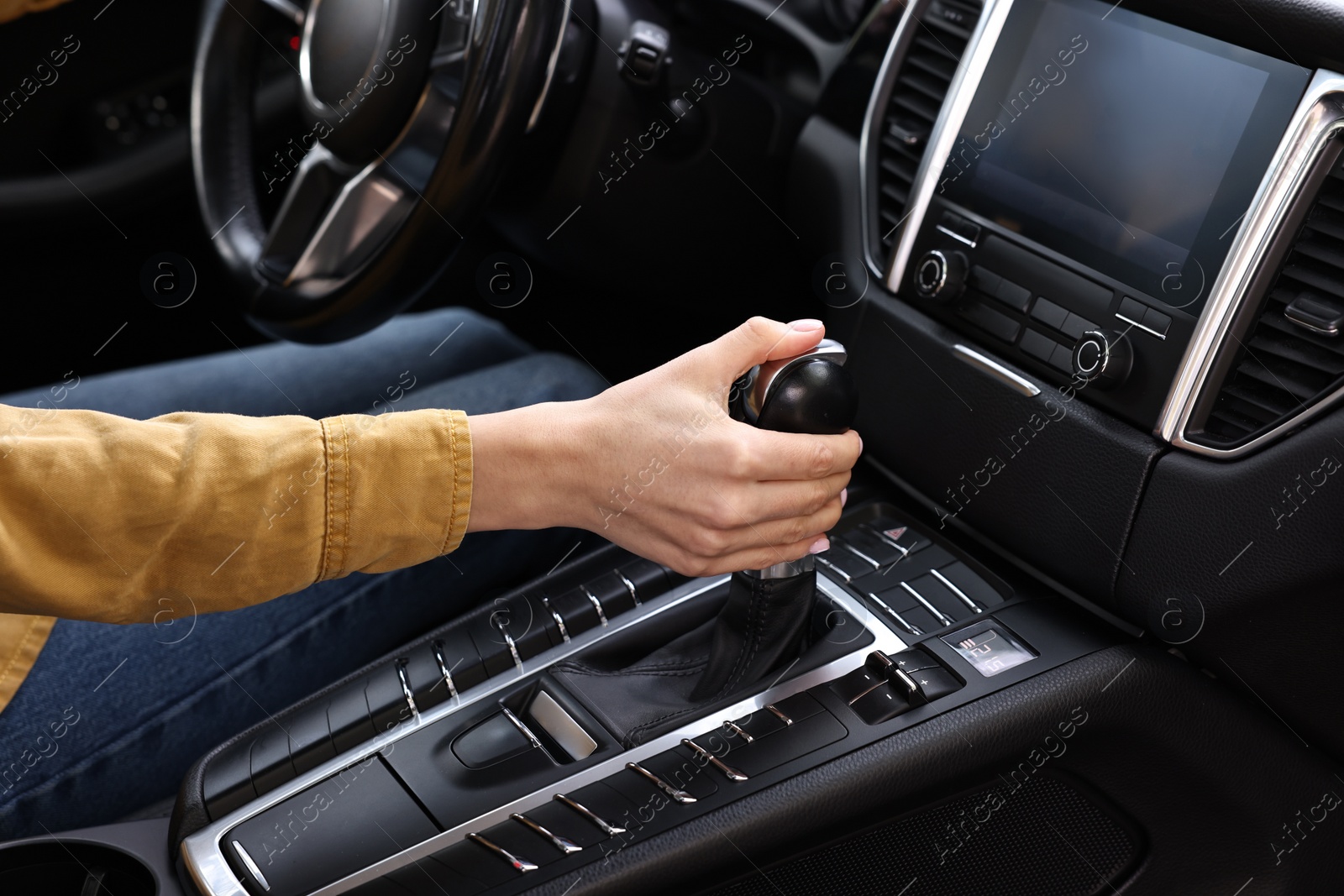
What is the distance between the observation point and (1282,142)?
0.68 m

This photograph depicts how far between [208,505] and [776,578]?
0.38 meters

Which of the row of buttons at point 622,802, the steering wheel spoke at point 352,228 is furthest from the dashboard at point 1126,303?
the steering wheel spoke at point 352,228

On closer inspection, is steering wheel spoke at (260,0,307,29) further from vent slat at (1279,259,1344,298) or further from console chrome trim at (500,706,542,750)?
vent slat at (1279,259,1344,298)

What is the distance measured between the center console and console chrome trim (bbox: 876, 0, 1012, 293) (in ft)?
0.84

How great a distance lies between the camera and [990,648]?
822 millimetres

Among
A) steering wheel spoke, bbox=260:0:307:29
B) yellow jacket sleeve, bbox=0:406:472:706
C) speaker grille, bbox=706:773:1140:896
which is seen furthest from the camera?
steering wheel spoke, bbox=260:0:307:29

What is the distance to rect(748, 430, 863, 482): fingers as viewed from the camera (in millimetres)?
702

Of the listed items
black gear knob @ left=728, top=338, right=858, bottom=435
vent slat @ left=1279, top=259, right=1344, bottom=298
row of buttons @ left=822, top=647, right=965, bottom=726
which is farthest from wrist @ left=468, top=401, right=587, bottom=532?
vent slat @ left=1279, top=259, right=1344, bottom=298

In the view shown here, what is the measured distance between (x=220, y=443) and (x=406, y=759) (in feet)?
0.86

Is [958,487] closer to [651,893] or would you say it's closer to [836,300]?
[836,300]

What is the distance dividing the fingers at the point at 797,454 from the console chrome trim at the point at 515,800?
16 centimetres

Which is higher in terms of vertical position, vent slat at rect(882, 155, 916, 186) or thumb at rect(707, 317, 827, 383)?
vent slat at rect(882, 155, 916, 186)

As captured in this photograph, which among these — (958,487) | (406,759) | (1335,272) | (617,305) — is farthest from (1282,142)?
(617,305)

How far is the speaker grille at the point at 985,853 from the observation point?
77 centimetres
